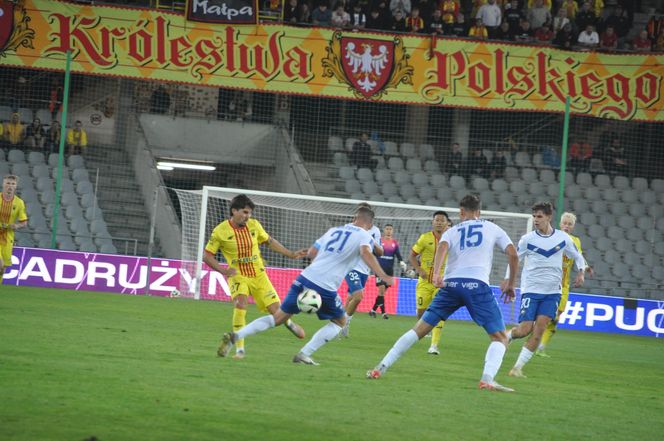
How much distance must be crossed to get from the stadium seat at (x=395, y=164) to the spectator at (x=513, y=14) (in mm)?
5409

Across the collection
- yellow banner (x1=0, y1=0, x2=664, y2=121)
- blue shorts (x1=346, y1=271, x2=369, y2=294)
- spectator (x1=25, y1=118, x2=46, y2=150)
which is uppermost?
yellow banner (x1=0, y1=0, x2=664, y2=121)

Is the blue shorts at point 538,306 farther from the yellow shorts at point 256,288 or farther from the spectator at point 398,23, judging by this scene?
the spectator at point 398,23

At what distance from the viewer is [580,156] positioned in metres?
32.9

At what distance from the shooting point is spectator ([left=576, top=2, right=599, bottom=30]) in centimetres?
3225

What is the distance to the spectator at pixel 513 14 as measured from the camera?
31453 millimetres

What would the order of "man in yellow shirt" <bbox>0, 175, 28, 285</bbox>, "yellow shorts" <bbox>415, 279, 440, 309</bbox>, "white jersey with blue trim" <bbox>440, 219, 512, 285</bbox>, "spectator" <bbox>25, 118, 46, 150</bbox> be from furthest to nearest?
"spectator" <bbox>25, 118, 46, 150</bbox>, "man in yellow shirt" <bbox>0, 175, 28, 285</bbox>, "yellow shorts" <bbox>415, 279, 440, 309</bbox>, "white jersey with blue trim" <bbox>440, 219, 512, 285</bbox>

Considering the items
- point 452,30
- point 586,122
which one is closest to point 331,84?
point 452,30

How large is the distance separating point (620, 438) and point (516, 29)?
2475 centimetres

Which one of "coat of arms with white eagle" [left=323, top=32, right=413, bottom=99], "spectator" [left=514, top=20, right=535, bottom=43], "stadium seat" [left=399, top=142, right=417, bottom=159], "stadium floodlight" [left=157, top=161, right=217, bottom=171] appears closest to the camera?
"coat of arms with white eagle" [left=323, top=32, right=413, bottom=99]

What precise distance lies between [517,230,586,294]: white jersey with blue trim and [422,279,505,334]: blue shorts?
2379 millimetres

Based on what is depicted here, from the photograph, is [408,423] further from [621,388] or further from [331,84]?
[331,84]

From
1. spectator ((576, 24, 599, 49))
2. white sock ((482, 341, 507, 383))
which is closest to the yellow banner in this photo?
spectator ((576, 24, 599, 49))

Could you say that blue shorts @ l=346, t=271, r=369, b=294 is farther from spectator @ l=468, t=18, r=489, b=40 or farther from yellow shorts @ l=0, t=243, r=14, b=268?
spectator @ l=468, t=18, r=489, b=40

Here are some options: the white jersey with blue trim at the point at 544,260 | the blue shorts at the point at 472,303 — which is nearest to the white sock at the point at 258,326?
the blue shorts at the point at 472,303
